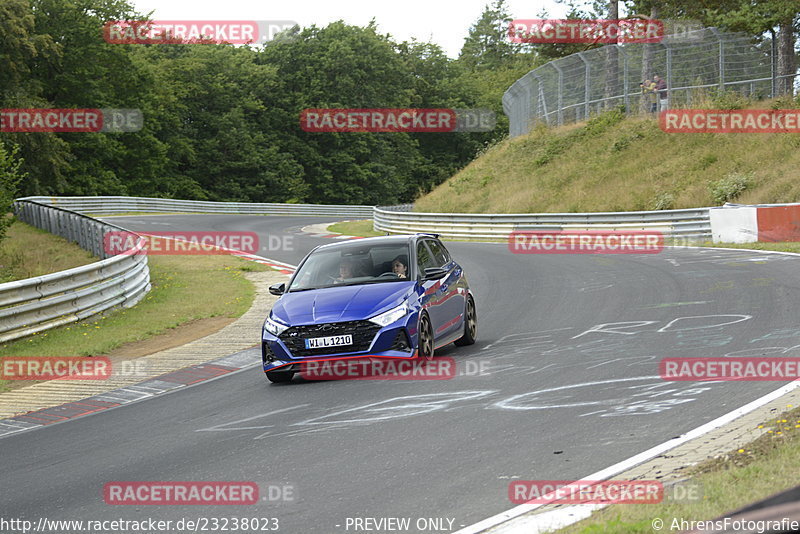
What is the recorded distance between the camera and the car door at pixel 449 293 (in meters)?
11.6

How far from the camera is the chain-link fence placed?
3684cm

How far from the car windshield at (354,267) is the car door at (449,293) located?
645 mm

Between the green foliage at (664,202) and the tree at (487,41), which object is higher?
the tree at (487,41)

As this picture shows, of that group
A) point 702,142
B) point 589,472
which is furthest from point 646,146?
point 589,472

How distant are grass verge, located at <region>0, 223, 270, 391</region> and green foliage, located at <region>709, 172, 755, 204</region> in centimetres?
1550

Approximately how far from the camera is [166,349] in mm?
13875

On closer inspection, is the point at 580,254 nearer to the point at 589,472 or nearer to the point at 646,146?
the point at 646,146

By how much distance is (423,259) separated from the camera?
12031 mm

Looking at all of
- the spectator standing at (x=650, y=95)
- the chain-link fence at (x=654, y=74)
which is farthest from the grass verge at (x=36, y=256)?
the spectator standing at (x=650, y=95)

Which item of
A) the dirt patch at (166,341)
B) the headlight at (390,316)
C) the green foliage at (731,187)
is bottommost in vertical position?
the dirt patch at (166,341)

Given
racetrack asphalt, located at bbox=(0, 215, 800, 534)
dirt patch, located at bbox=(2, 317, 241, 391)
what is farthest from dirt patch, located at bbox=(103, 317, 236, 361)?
racetrack asphalt, located at bbox=(0, 215, 800, 534)

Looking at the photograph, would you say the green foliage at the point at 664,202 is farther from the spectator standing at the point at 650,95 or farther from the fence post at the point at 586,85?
the fence post at the point at 586,85

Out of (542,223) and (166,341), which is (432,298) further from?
(542,223)

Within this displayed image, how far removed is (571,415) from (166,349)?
25.4 ft
